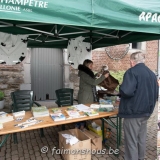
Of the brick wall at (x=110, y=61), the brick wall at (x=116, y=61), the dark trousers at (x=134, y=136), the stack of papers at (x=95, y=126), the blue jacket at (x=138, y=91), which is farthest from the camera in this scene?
the brick wall at (x=116, y=61)

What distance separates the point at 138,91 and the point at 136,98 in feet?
0.34

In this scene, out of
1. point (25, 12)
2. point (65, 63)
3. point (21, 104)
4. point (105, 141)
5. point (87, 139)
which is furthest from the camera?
point (65, 63)

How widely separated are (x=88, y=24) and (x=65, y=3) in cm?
37

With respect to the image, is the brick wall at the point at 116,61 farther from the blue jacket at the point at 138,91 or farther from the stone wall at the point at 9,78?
the blue jacket at the point at 138,91

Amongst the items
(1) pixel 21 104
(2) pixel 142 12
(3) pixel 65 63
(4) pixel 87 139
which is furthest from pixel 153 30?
(3) pixel 65 63

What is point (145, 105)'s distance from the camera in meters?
2.43

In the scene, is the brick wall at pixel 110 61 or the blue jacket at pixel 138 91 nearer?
the blue jacket at pixel 138 91

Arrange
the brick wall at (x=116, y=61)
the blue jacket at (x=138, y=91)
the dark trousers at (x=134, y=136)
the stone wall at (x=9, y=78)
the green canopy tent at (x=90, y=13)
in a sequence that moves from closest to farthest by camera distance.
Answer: the green canopy tent at (x=90, y=13), the blue jacket at (x=138, y=91), the dark trousers at (x=134, y=136), the stone wall at (x=9, y=78), the brick wall at (x=116, y=61)

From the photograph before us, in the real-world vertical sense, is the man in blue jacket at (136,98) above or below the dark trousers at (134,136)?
above

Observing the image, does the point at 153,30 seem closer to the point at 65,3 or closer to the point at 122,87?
the point at 122,87

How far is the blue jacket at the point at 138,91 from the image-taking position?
7.72 ft

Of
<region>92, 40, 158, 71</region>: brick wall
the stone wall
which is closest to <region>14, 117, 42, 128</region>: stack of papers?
the stone wall

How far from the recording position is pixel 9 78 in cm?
642

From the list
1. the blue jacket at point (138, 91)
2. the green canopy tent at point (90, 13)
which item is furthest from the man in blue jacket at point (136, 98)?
the green canopy tent at point (90, 13)
